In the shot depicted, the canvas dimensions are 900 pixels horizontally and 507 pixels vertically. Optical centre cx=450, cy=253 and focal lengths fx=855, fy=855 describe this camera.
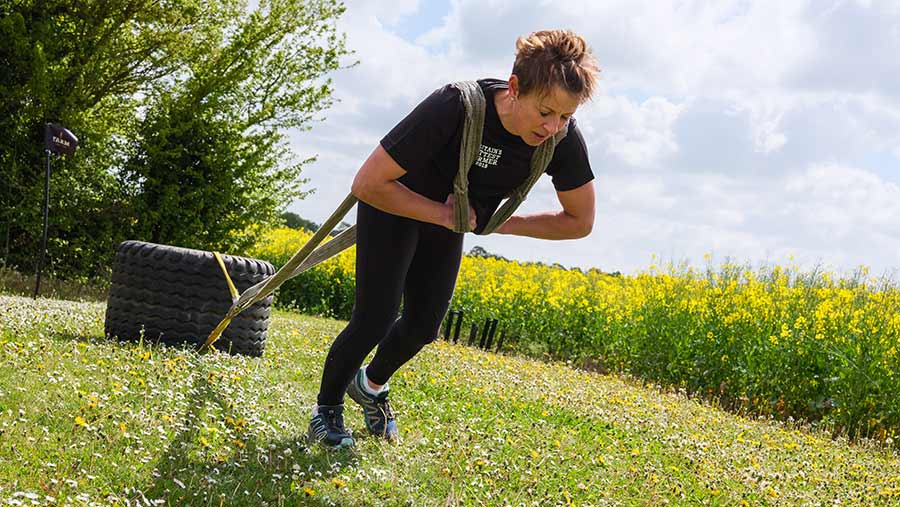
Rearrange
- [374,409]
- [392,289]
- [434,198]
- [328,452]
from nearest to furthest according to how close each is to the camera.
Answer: [434,198], [392,289], [328,452], [374,409]

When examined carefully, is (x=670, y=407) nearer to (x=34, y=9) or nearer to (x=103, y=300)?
(x=103, y=300)

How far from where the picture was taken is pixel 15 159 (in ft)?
42.8

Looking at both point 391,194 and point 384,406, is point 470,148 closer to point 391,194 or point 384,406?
point 391,194

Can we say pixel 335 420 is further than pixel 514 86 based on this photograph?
Yes

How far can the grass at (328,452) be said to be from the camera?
383 centimetres

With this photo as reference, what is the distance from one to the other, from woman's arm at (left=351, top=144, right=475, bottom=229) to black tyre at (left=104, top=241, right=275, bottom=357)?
139 inches

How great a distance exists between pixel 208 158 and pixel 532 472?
33.5 ft

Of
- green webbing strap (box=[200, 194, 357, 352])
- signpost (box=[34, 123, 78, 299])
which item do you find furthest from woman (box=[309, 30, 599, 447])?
signpost (box=[34, 123, 78, 299])

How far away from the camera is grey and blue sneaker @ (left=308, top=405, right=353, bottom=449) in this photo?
4.47 metres

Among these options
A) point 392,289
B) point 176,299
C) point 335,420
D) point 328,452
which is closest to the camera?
point 392,289

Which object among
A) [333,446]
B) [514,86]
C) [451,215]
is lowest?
[333,446]

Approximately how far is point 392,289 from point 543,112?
119 centimetres

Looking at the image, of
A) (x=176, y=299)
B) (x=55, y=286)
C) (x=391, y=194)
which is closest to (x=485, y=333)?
(x=176, y=299)

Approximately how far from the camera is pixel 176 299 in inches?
272
